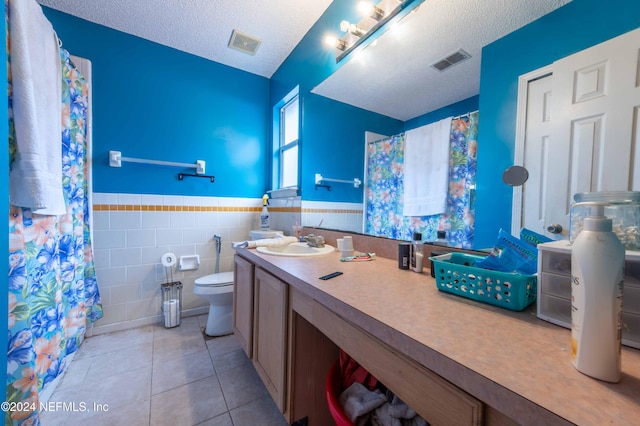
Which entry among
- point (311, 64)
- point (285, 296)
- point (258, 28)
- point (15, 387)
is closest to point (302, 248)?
point (285, 296)

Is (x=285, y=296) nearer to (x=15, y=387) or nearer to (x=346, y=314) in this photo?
(x=346, y=314)

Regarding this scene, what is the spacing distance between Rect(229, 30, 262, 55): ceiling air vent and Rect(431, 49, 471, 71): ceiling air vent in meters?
1.65

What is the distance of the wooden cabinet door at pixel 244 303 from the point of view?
1358mm

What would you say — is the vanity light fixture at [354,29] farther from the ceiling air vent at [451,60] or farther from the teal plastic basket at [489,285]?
the teal plastic basket at [489,285]

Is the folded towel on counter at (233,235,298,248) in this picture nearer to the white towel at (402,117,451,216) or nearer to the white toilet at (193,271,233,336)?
the white toilet at (193,271,233,336)

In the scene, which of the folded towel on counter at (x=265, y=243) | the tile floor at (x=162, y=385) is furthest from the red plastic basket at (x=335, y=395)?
the folded towel on counter at (x=265, y=243)

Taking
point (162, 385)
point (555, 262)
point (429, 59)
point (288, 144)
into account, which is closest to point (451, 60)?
point (429, 59)

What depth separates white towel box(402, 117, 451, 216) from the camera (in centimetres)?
110

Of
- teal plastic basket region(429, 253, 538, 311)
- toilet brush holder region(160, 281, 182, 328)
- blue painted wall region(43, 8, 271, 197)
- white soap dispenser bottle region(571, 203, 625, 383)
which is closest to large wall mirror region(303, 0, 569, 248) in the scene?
teal plastic basket region(429, 253, 538, 311)

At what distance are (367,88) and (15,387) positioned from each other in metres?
2.07

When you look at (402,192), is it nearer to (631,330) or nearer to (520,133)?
(520,133)

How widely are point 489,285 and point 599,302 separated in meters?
0.29

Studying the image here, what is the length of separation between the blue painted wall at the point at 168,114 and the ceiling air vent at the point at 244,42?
13.0 inches

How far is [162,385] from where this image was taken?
1390 mm
